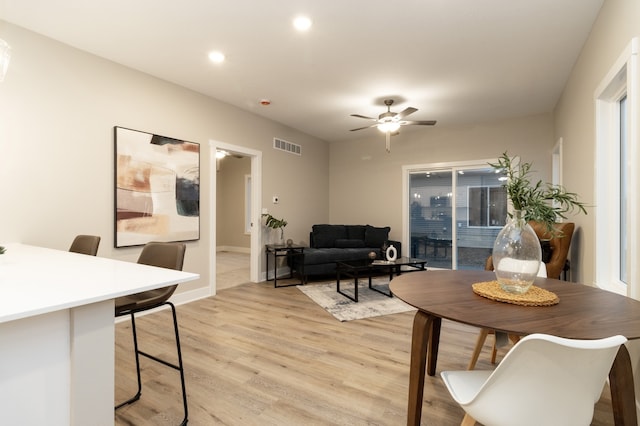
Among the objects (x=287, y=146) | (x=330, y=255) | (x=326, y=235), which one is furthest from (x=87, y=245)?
(x=326, y=235)

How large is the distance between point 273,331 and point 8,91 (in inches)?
120

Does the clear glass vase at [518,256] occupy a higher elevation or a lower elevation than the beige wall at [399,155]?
lower

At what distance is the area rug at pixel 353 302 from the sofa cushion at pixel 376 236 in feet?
A: 3.76

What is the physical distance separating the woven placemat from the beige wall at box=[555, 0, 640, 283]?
1609 mm

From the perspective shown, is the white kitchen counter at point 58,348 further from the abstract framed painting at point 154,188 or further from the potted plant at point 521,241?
the abstract framed painting at point 154,188

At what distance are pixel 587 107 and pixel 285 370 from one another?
3.47 metres

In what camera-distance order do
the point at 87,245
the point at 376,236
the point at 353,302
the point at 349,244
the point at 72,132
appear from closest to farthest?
the point at 87,245, the point at 72,132, the point at 353,302, the point at 349,244, the point at 376,236

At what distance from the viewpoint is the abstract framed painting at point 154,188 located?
3289mm

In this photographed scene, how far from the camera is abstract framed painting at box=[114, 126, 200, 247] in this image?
10.8ft

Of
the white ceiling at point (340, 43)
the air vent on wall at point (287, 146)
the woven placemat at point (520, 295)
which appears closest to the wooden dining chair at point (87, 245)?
the white ceiling at point (340, 43)

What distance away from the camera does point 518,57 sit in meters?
3.14

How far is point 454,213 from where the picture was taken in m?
5.76

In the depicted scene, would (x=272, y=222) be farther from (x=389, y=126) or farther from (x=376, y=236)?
(x=389, y=126)

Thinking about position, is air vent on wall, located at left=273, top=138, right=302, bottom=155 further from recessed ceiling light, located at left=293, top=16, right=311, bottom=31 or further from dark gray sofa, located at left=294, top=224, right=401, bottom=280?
recessed ceiling light, located at left=293, top=16, right=311, bottom=31
